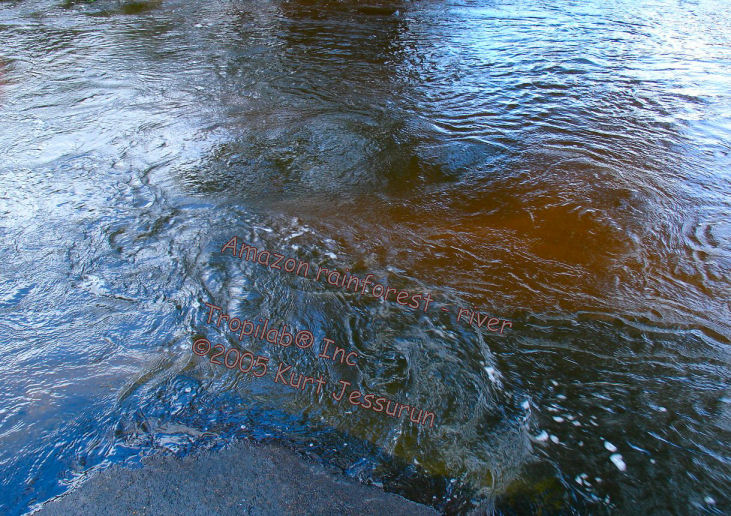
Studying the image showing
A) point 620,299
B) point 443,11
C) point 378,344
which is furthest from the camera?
point 443,11

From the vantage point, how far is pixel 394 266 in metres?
3.17

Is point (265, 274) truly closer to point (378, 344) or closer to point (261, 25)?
point (378, 344)

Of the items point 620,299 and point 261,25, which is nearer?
point 620,299

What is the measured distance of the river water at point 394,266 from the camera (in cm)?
211

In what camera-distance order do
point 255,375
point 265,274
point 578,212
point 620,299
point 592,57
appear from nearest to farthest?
point 255,375 < point 620,299 < point 265,274 < point 578,212 < point 592,57

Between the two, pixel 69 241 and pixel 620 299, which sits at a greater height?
pixel 620 299

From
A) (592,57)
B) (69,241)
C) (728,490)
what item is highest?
(592,57)

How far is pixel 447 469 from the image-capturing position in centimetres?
202

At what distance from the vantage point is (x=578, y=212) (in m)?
3.66

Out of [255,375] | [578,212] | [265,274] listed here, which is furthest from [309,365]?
[578,212]

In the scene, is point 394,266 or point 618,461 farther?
point 394,266

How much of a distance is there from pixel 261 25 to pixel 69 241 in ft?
21.5

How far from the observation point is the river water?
2.11m

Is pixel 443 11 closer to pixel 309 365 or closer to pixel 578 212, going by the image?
pixel 578 212
